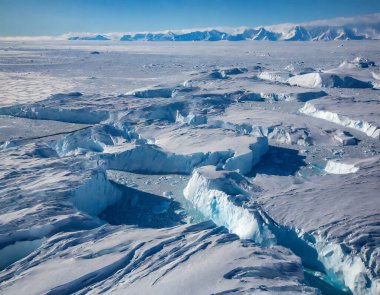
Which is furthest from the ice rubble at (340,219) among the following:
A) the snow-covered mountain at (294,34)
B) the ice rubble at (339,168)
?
the snow-covered mountain at (294,34)

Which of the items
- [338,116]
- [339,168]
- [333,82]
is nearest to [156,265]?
[339,168]

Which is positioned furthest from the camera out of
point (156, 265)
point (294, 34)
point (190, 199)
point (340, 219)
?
point (294, 34)

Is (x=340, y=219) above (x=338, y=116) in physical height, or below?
below

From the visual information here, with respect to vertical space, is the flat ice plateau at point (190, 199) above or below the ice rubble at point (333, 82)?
below

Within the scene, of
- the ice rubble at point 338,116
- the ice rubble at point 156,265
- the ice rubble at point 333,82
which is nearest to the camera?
the ice rubble at point 156,265

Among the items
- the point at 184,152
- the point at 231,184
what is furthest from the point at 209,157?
the point at 231,184

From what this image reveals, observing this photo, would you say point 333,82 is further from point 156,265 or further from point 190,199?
point 156,265

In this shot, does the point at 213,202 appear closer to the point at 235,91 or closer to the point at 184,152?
the point at 184,152

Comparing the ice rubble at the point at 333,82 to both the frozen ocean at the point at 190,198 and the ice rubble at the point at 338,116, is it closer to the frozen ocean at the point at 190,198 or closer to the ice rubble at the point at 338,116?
the frozen ocean at the point at 190,198

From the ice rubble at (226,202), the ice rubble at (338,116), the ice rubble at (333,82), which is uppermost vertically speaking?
the ice rubble at (333,82)
